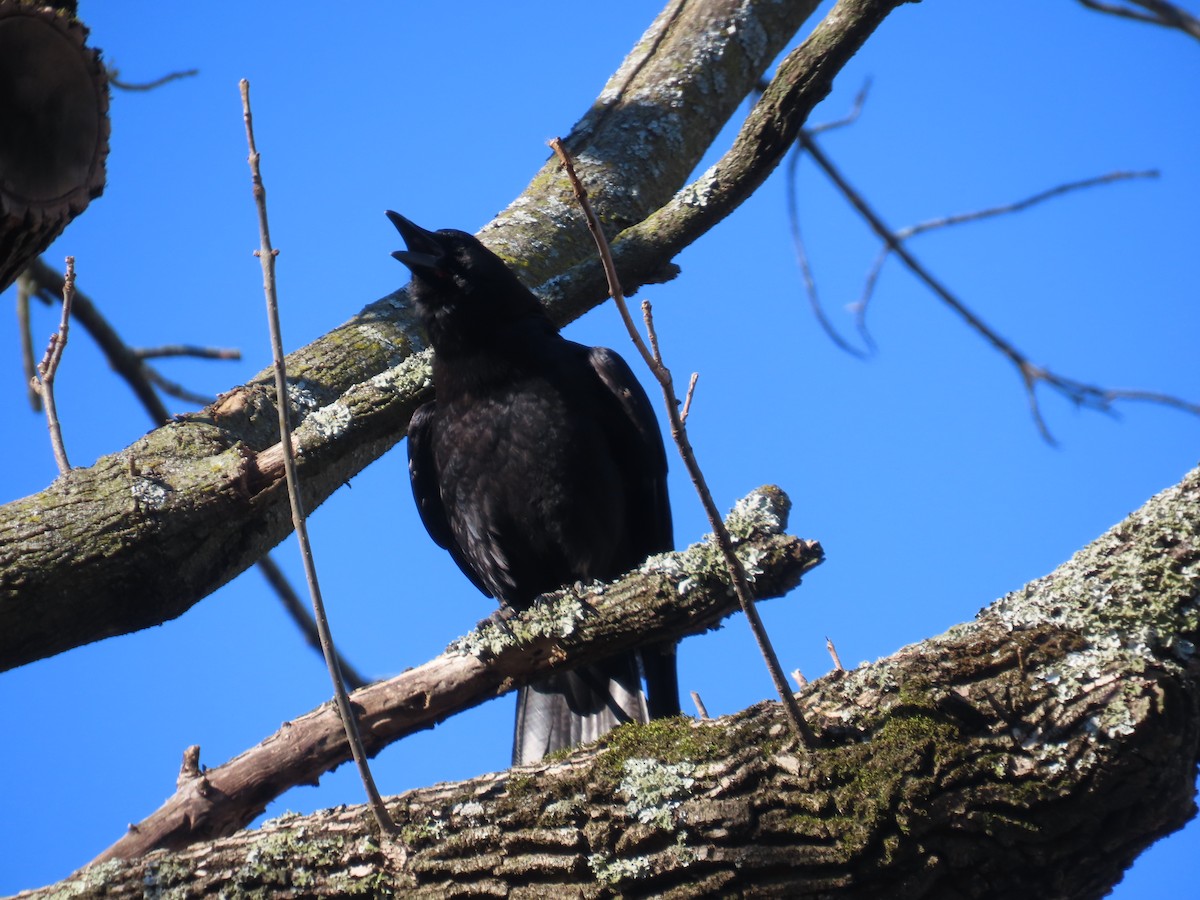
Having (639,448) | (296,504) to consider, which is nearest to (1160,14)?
(639,448)

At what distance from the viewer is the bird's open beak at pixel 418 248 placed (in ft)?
16.2

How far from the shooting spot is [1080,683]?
211 cm

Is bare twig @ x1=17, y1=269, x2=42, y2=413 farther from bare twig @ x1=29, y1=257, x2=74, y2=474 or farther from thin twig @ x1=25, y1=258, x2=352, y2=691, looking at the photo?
bare twig @ x1=29, y1=257, x2=74, y2=474

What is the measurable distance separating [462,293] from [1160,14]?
3.00 m

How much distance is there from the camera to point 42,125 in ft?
7.40

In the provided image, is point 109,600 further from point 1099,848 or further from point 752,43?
point 752,43

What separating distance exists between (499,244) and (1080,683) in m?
3.33

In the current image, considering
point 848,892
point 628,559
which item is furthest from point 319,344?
point 848,892

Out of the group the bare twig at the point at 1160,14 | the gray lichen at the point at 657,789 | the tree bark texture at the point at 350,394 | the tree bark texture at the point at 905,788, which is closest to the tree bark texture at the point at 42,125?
the tree bark texture at the point at 350,394

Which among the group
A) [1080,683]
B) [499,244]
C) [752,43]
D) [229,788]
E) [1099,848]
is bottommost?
[1099,848]

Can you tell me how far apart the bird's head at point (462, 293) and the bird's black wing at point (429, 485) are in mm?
369

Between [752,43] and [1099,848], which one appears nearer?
[1099,848]

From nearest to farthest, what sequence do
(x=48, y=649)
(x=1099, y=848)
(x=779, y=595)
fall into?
(x=1099, y=848) < (x=779, y=595) < (x=48, y=649)

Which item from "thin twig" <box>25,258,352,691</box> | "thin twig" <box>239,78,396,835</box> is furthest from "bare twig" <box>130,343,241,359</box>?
"thin twig" <box>239,78,396,835</box>
